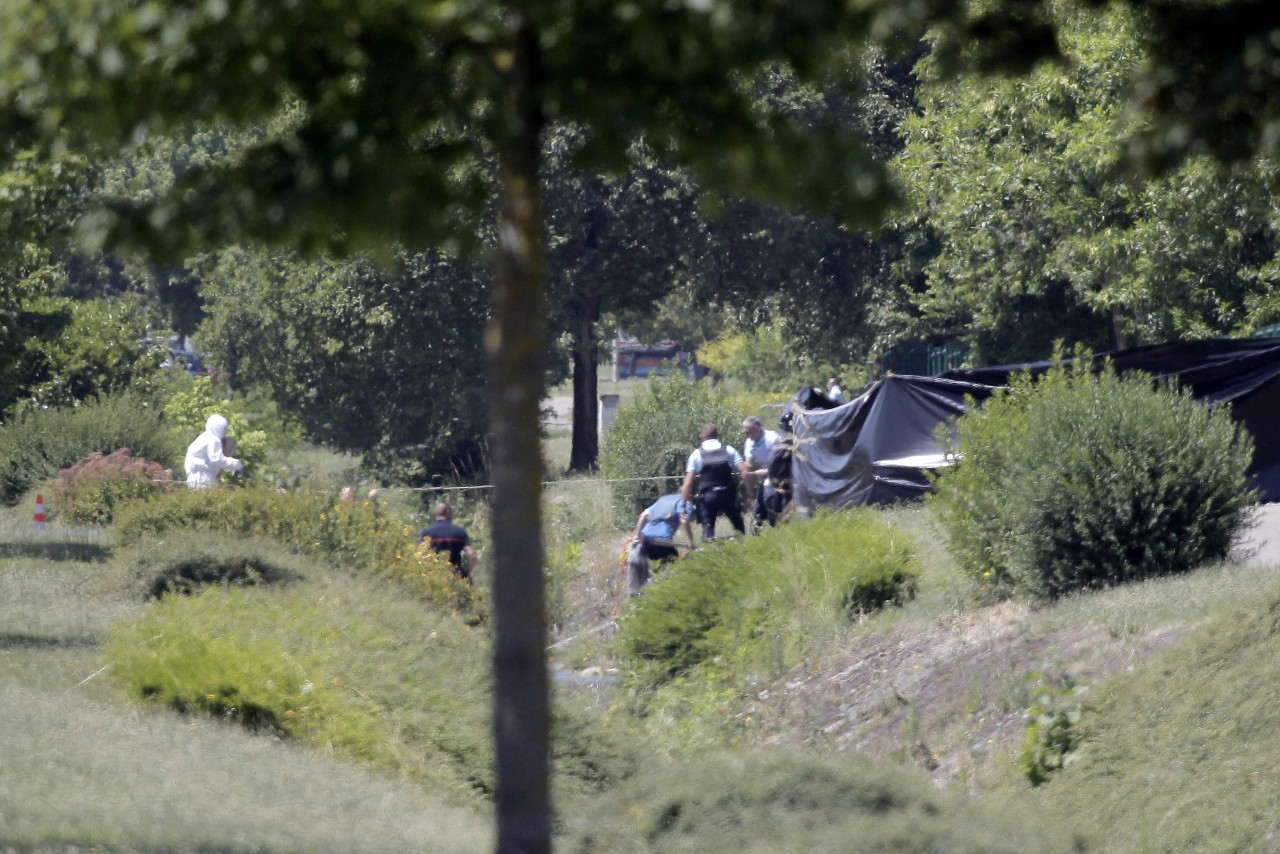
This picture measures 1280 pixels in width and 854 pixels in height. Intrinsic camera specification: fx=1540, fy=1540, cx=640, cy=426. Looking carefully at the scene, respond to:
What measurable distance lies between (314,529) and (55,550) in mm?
3698

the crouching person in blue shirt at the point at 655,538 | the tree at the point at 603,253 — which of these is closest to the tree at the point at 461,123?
the crouching person in blue shirt at the point at 655,538

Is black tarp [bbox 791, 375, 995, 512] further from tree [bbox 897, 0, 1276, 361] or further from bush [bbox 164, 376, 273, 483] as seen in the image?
bush [bbox 164, 376, 273, 483]

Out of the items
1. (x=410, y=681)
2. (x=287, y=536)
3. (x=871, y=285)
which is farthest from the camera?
(x=871, y=285)

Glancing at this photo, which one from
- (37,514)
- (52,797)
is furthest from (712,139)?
(37,514)

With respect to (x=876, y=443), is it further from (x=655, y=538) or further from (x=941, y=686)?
(x=941, y=686)

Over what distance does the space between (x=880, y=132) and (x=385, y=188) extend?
1189 inches

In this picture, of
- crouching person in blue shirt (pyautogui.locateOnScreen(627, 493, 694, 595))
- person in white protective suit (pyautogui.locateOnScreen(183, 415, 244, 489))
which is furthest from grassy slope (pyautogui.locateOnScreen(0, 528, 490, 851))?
crouching person in blue shirt (pyautogui.locateOnScreen(627, 493, 694, 595))

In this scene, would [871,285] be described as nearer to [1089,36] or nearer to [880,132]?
[880,132]

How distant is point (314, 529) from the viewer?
15141 millimetres

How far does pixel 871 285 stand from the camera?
34.8 meters

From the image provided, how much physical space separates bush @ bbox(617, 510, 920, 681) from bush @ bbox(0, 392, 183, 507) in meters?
14.5

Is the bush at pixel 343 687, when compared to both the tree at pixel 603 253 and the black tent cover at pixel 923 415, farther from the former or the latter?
the tree at pixel 603 253

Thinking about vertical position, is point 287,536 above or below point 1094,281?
below

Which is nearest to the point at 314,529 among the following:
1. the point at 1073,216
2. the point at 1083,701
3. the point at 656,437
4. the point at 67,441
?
the point at 1083,701
